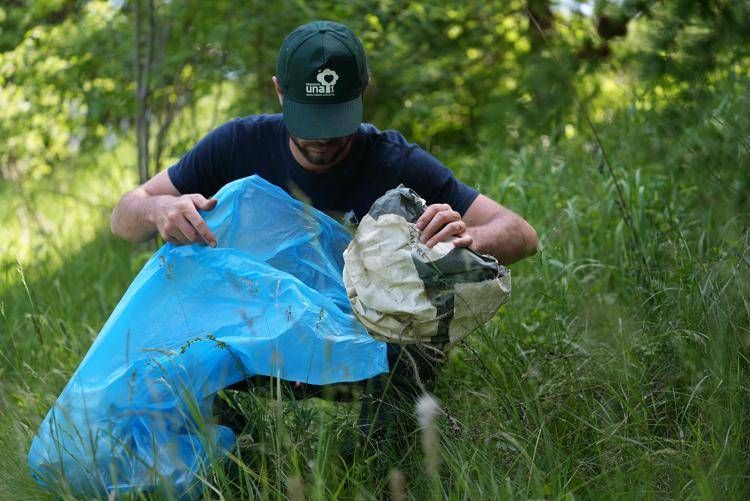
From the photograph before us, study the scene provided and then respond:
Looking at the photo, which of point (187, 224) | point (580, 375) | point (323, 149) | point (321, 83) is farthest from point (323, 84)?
point (580, 375)

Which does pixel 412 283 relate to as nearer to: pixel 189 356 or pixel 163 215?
→ pixel 189 356

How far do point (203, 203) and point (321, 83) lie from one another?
439mm

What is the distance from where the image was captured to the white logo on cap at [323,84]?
8.61 ft

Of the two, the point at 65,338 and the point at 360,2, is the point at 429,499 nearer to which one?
the point at 65,338

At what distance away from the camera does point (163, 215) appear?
103 inches

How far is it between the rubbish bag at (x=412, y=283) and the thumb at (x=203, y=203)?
48cm

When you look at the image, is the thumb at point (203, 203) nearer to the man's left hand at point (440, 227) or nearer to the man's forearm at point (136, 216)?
the man's forearm at point (136, 216)

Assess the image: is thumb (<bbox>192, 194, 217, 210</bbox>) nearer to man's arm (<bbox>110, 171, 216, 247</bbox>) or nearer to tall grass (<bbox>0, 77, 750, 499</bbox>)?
man's arm (<bbox>110, 171, 216, 247</bbox>)

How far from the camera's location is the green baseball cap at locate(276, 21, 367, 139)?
8.61ft

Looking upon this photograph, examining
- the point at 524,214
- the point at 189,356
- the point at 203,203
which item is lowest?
the point at 524,214

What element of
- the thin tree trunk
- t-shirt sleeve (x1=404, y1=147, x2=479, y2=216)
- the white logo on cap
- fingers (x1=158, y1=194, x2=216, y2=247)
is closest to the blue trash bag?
fingers (x1=158, y1=194, x2=216, y2=247)

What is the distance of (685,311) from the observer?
2.73 metres

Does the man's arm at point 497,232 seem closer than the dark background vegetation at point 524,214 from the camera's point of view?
No

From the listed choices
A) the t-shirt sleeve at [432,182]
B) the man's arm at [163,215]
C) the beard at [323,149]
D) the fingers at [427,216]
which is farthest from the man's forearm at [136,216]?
the fingers at [427,216]
